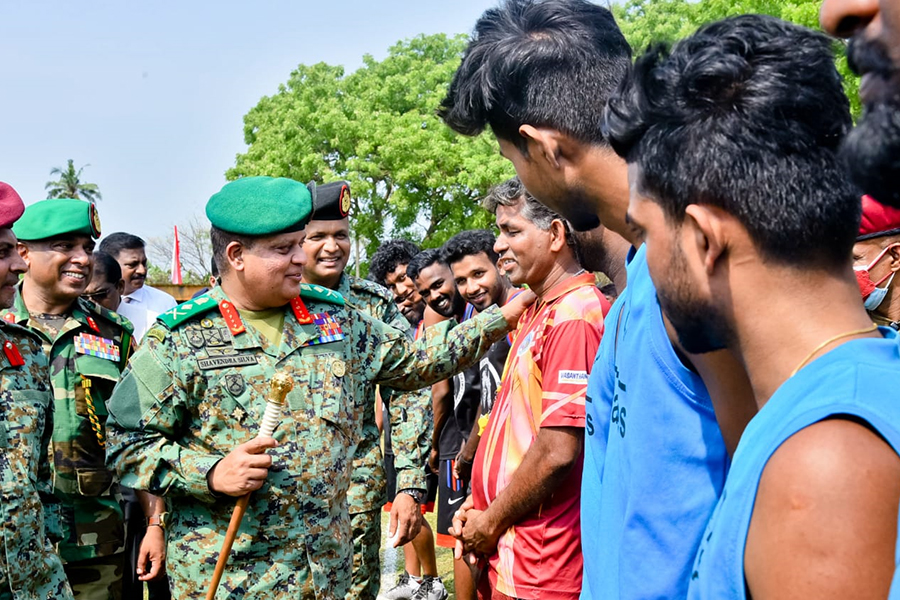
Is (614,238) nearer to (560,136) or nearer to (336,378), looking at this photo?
(560,136)

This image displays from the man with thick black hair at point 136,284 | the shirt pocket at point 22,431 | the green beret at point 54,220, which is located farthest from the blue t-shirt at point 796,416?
the man with thick black hair at point 136,284

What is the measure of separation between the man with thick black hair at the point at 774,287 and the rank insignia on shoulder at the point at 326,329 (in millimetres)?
2157

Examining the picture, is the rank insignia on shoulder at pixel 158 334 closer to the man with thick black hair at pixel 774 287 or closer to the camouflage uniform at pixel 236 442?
the camouflage uniform at pixel 236 442

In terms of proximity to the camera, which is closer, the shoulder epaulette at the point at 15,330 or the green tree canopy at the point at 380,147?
the shoulder epaulette at the point at 15,330

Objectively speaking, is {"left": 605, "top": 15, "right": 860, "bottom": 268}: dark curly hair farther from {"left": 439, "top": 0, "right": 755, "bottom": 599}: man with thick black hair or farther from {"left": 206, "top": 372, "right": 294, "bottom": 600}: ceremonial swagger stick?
{"left": 206, "top": 372, "right": 294, "bottom": 600}: ceremonial swagger stick

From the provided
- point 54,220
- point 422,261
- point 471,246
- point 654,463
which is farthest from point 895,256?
point 422,261

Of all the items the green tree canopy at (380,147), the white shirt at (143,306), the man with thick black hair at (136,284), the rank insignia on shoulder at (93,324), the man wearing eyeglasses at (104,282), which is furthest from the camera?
the green tree canopy at (380,147)

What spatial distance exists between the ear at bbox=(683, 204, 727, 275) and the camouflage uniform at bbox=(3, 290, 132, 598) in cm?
395

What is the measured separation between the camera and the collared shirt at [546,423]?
298cm

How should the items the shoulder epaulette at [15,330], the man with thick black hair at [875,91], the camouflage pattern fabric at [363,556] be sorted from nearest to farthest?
the man with thick black hair at [875,91]
the shoulder epaulette at [15,330]
the camouflage pattern fabric at [363,556]

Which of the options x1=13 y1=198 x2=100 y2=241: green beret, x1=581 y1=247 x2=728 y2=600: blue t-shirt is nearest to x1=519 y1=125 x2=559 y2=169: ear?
x1=581 y1=247 x2=728 y2=600: blue t-shirt

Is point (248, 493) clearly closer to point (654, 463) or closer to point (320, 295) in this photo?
point (320, 295)

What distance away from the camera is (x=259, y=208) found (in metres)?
3.42

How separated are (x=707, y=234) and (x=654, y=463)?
484mm
